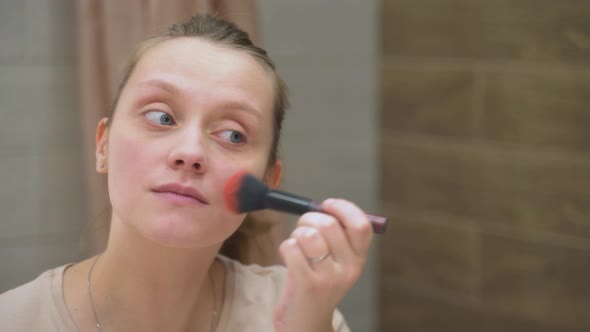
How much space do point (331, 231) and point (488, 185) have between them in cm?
113

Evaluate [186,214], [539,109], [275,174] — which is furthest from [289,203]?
[539,109]

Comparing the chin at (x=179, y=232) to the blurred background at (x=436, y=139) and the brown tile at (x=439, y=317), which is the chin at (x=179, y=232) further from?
the brown tile at (x=439, y=317)

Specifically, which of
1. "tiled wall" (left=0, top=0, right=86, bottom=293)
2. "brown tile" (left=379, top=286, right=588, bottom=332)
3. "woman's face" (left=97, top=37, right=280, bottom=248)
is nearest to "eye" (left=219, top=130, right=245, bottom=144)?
"woman's face" (left=97, top=37, right=280, bottom=248)

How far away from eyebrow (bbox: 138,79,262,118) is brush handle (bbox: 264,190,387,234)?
14 centimetres

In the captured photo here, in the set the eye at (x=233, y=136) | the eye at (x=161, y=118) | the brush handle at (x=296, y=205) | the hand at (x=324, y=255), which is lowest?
the hand at (x=324, y=255)

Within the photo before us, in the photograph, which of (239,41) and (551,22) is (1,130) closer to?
(239,41)

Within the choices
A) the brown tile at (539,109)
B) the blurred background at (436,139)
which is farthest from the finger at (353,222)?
the brown tile at (539,109)

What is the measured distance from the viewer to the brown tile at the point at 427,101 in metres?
1.86

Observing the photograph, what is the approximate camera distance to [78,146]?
4.28ft

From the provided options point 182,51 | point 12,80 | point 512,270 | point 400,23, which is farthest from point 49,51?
point 512,270

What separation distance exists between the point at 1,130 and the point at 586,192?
1.13 meters

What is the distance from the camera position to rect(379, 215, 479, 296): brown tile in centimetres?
189

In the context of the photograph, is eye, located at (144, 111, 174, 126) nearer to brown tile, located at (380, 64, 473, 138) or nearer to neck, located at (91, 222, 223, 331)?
neck, located at (91, 222, 223, 331)

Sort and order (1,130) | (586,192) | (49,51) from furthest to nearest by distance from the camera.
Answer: (586,192) → (49,51) → (1,130)
